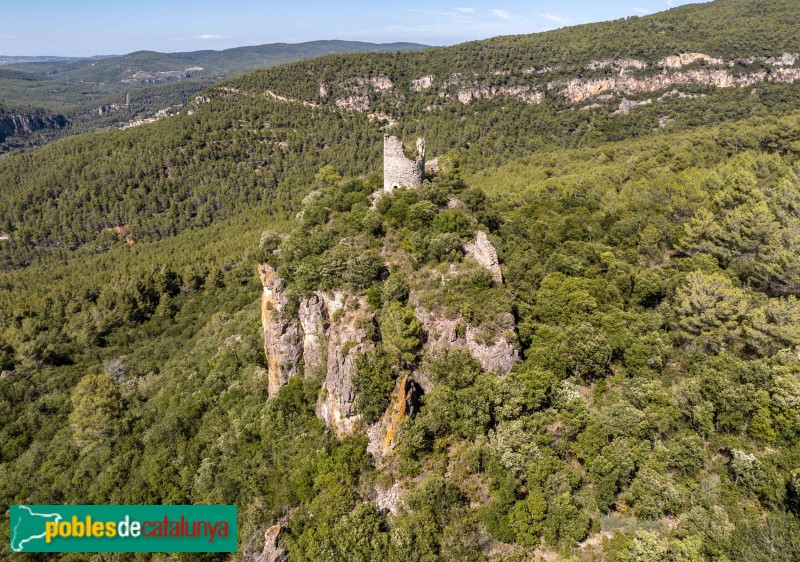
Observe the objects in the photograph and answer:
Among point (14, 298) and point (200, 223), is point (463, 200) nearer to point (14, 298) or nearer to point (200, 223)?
point (14, 298)

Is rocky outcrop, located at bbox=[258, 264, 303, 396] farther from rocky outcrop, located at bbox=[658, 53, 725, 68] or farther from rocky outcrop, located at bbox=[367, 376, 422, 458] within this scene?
rocky outcrop, located at bbox=[658, 53, 725, 68]

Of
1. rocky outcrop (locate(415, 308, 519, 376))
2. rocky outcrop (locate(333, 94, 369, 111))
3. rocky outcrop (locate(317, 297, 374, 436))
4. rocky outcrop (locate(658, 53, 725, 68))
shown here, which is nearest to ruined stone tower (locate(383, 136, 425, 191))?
rocky outcrop (locate(317, 297, 374, 436))

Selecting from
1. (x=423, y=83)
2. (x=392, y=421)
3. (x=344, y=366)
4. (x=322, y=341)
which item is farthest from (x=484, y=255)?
(x=423, y=83)

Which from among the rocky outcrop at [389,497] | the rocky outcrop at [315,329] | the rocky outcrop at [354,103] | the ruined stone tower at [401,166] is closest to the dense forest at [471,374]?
the rocky outcrop at [389,497]

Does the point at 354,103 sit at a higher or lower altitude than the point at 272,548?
higher

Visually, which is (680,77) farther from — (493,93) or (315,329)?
(315,329)
